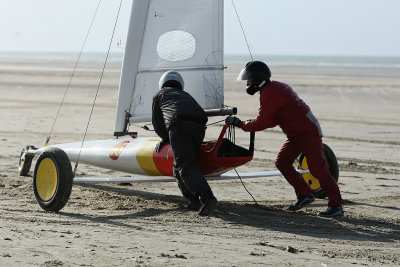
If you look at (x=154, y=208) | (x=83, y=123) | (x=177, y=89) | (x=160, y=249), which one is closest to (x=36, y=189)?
(x=154, y=208)

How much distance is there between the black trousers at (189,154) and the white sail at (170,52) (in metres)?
1.88

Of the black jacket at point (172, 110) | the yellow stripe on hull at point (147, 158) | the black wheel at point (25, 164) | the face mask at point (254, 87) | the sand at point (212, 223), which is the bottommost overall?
the sand at point (212, 223)

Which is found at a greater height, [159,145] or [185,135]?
[185,135]

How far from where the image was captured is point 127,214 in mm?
8734

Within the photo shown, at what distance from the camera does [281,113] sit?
874 centimetres

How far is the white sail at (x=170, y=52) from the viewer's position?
1056 centimetres

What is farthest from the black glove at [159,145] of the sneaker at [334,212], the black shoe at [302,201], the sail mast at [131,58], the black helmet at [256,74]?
the sneaker at [334,212]

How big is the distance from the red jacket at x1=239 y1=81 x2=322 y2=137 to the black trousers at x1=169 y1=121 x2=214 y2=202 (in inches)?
21.3

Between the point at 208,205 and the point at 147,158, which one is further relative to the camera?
the point at 147,158

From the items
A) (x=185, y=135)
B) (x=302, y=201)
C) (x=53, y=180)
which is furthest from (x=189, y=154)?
(x=53, y=180)

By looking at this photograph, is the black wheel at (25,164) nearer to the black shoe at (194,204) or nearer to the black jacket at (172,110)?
the black jacket at (172,110)

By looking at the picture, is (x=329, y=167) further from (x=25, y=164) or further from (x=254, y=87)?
(x=25, y=164)

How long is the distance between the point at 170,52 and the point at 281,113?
250cm

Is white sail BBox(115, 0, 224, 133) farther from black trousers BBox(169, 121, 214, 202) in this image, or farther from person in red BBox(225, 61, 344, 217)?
person in red BBox(225, 61, 344, 217)
